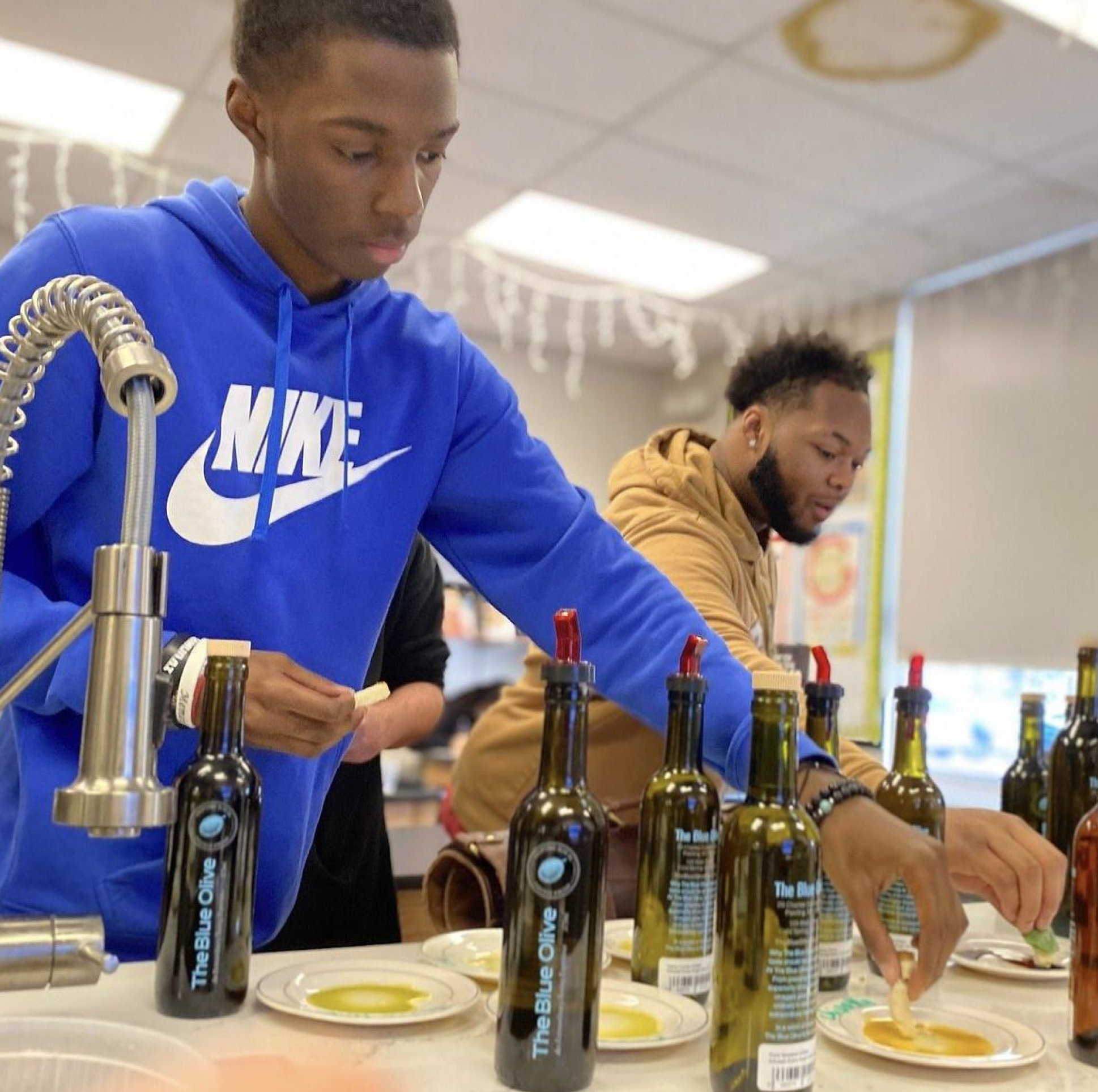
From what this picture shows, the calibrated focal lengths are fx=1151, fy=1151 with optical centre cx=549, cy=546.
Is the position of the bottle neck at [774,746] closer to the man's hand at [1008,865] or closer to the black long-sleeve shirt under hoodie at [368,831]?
the man's hand at [1008,865]

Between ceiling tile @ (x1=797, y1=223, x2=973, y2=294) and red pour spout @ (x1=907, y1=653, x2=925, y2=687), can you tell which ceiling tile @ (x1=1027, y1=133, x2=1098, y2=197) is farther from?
red pour spout @ (x1=907, y1=653, x2=925, y2=687)

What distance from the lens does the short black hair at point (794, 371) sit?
1893 millimetres

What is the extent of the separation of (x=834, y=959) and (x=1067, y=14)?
2446 mm

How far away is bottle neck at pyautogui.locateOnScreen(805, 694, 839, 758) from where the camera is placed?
3.57 ft

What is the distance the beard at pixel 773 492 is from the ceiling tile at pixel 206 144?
2033 mm

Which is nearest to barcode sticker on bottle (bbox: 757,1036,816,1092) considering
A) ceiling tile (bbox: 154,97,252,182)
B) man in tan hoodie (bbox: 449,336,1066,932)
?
man in tan hoodie (bbox: 449,336,1066,932)

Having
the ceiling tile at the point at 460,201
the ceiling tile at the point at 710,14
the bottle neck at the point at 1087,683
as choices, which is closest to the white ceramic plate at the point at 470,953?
the bottle neck at the point at 1087,683

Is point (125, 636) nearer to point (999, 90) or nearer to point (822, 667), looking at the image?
point (822, 667)

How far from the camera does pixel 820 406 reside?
6.10ft

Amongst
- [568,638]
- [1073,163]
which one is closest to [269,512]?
[568,638]

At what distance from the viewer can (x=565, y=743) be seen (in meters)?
0.72

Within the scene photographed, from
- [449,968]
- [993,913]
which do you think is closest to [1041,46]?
[993,913]

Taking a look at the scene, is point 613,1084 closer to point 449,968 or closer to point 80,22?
point 449,968

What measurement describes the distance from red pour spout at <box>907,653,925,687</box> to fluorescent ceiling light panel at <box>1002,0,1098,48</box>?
2.06 m
